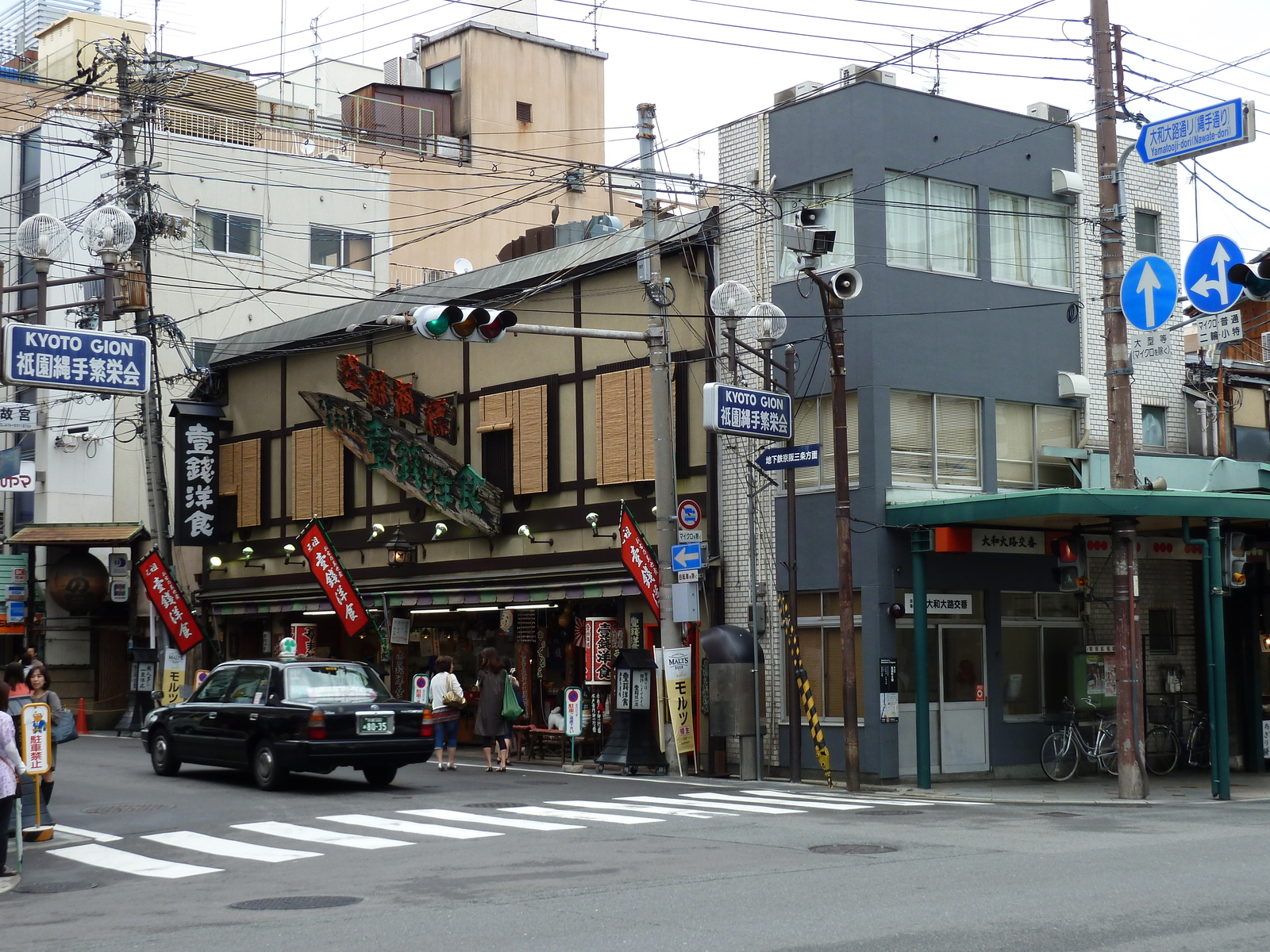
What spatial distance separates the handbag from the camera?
2242 centimetres

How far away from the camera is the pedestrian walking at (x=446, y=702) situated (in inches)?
914

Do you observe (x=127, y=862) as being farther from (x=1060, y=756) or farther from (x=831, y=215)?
(x=831, y=215)

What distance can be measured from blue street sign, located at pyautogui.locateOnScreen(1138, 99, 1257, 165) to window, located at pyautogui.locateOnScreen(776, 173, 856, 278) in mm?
5710

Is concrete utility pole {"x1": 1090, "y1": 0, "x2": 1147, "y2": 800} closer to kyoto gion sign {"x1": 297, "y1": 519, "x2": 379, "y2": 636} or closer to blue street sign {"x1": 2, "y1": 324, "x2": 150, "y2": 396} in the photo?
blue street sign {"x1": 2, "y1": 324, "x2": 150, "y2": 396}

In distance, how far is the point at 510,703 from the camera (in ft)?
73.7

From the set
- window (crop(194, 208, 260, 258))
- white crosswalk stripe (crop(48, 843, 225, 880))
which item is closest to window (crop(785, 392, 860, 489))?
white crosswalk stripe (crop(48, 843, 225, 880))

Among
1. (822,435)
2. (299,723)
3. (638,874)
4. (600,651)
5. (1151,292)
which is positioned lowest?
(638,874)

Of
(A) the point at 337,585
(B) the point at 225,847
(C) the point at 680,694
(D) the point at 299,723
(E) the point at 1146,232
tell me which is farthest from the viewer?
(A) the point at 337,585

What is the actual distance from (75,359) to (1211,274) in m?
13.6

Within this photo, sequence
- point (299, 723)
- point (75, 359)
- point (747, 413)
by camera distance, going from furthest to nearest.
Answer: point (747, 413) → point (299, 723) → point (75, 359)

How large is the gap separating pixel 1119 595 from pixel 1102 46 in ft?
23.5

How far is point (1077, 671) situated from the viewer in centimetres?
2331

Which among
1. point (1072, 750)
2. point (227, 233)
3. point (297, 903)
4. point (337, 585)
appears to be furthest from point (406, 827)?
point (227, 233)

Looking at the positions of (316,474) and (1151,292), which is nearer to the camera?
(1151,292)
